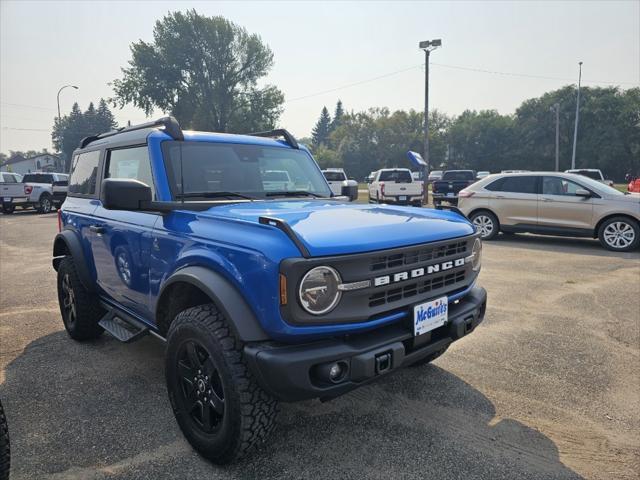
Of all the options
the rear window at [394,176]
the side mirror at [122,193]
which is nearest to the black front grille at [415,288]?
the side mirror at [122,193]

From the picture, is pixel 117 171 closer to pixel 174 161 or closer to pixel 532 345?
pixel 174 161

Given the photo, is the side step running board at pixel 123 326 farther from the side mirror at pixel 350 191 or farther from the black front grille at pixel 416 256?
the side mirror at pixel 350 191

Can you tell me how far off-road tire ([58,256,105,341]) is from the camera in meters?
4.11

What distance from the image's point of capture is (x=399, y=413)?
3.00 meters

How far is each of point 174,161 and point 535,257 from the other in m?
7.56

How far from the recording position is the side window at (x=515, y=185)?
33.2 ft

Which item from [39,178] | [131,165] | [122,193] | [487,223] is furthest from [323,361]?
[39,178]

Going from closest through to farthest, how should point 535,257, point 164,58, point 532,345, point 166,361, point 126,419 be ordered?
point 166,361 < point 126,419 < point 532,345 < point 535,257 < point 164,58

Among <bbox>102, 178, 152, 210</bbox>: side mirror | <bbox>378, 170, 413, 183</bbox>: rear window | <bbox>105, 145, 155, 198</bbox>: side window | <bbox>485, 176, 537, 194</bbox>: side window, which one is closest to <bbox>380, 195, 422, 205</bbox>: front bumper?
<bbox>378, 170, 413, 183</bbox>: rear window

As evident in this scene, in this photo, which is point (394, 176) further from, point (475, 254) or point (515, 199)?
point (475, 254)

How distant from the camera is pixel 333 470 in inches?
95.2

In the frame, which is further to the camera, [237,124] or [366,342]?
[237,124]

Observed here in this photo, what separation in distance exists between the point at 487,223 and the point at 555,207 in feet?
5.12

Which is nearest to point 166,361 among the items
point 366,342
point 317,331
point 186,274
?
point 186,274
